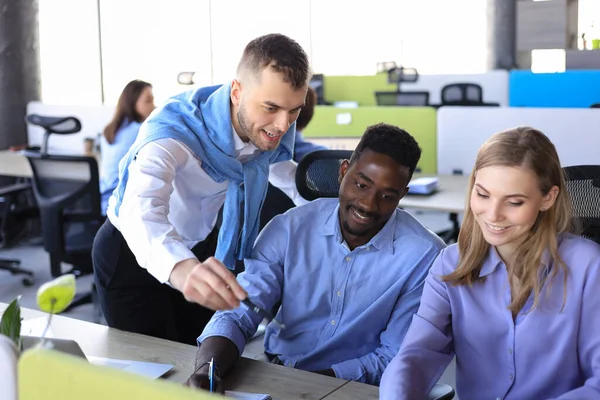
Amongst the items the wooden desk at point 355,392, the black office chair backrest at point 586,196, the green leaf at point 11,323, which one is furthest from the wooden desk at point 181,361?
the black office chair backrest at point 586,196

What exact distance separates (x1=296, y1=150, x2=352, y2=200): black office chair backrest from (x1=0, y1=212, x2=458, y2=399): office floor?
46.7 inches

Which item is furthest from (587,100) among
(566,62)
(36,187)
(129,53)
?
(129,53)

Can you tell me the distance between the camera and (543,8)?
7.77m

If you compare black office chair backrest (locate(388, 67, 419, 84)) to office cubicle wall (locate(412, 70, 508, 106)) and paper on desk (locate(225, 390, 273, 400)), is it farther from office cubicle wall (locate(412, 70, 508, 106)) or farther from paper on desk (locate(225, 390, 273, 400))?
paper on desk (locate(225, 390, 273, 400))

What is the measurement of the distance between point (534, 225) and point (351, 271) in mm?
473

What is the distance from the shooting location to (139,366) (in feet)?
5.16

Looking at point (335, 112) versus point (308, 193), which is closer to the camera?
point (308, 193)

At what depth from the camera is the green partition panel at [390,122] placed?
4.36m

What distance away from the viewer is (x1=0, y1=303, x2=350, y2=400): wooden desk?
4.85 feet

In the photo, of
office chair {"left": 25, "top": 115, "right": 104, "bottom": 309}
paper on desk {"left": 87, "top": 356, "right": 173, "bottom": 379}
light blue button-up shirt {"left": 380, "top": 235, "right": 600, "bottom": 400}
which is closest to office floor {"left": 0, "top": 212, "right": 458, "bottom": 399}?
office chair {"left": 25, "top": 115, "right": 104, "bottom": 309}

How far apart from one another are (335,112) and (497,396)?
333cm

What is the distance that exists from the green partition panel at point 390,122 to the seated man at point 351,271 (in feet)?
8.05

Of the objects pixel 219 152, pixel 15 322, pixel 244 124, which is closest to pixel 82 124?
pixel 219 152

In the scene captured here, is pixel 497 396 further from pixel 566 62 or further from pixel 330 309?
pixel 566 62
